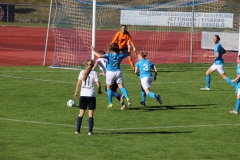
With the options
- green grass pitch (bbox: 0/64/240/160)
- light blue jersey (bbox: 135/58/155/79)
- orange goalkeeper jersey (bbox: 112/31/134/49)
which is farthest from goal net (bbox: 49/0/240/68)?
light blue jersey (bbox: 135/58/155/79)

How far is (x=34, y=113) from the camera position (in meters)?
20.9

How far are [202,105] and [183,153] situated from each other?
7852 mm

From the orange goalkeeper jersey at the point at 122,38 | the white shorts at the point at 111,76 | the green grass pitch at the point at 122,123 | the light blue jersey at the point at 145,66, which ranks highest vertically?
the orange goalkeeper jersey at the point at 122,38

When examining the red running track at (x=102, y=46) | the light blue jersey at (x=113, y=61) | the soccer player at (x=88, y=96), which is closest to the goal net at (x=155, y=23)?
the red running track at (x=102, y=46)

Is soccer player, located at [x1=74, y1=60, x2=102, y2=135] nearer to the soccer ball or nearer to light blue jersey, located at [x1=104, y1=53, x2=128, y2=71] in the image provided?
light blue jersey, located at [x1=104, y1=53, x2=128, y2=71]

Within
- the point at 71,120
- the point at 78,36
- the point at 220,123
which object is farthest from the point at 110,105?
the point at 78,36

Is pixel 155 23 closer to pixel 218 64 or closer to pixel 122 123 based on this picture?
pixel 218 64

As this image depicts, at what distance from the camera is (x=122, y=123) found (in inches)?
765

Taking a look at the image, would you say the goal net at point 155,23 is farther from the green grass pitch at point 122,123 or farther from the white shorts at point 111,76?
the white shorts at point 111,76

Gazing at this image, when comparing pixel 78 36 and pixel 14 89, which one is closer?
pixel 14 89

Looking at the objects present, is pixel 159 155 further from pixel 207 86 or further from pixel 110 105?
pixel 207 86

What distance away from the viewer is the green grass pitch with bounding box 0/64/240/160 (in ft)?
51.1

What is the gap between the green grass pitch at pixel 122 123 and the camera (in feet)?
51.1

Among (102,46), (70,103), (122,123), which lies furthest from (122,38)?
(102,46)
